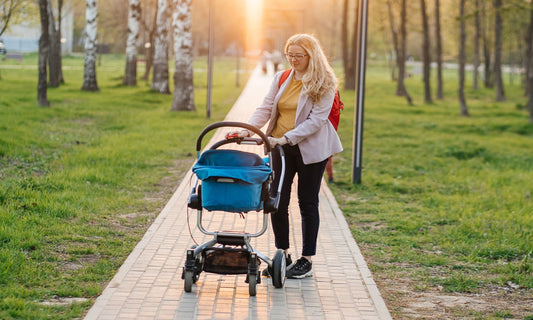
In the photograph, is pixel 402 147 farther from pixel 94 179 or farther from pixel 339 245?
pixel 339 245

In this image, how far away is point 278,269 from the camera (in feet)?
19.2

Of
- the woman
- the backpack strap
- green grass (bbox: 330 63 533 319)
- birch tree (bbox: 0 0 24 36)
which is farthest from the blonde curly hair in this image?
birch tree (bbox: 0 0 24 36)

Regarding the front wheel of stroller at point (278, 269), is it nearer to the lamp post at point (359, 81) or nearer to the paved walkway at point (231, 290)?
the paved walkway at point (231, 290)

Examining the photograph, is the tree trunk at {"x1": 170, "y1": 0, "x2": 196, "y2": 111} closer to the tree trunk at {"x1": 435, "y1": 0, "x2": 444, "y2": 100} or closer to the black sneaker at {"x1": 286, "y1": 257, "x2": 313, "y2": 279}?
the tree trunk at {"x1": 435, "y1": 0, "x2": 444, "y2": 100}

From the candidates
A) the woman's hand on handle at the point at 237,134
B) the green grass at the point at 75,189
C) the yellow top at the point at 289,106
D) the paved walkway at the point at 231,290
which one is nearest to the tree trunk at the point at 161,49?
the green grass at the point at 75,189

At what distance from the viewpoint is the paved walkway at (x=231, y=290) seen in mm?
5352

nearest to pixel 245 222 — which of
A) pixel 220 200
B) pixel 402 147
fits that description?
pixel 220 200

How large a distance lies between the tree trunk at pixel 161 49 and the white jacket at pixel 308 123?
2124cm

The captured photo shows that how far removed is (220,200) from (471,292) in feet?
7.77

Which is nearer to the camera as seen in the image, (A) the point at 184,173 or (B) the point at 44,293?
(B) the point at 44,293

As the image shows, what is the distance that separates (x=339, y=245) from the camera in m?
7.69

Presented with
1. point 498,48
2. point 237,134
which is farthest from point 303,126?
point 498,48

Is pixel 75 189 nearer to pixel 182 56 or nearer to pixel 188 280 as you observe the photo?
pixel 188 280

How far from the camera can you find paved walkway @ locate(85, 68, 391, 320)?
5352 millimetres
